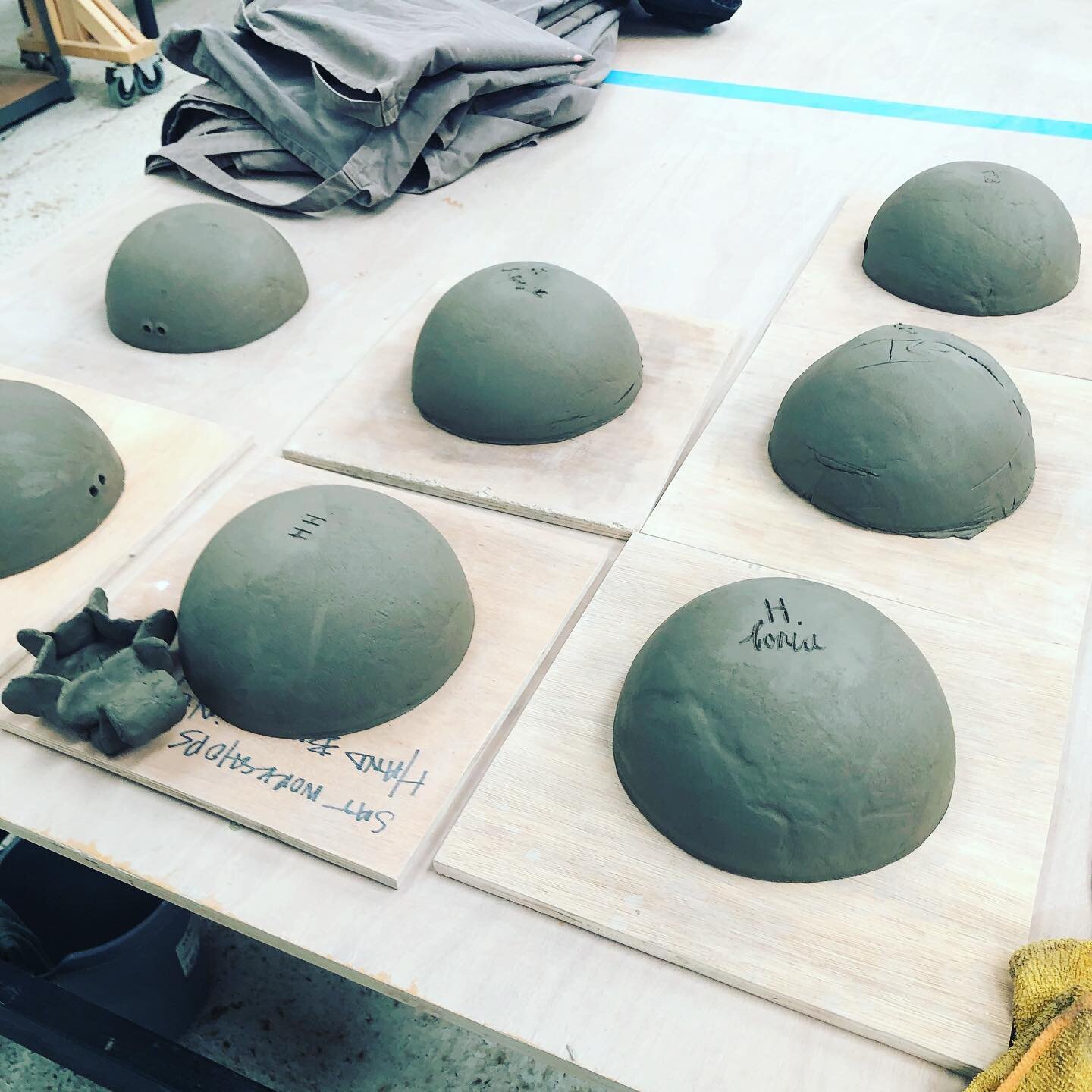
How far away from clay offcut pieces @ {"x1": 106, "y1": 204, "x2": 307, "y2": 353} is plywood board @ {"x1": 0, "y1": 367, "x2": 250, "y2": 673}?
20 cm

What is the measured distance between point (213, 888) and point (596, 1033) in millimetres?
432

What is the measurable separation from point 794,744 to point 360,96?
189 cm

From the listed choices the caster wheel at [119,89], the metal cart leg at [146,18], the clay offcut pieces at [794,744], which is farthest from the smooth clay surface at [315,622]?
the metal cart leg at [146,18]

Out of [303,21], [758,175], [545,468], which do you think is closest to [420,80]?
[303,21]

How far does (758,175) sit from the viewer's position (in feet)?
8.11

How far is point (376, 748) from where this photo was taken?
47.6 inches

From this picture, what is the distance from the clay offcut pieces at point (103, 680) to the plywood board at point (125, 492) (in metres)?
0.14

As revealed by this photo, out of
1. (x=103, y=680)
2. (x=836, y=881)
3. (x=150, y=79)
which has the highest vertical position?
(x=103, y=680)

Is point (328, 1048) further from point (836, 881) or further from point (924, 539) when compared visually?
point (924, 539)

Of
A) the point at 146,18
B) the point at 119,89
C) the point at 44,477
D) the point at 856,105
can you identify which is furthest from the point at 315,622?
the point at 146,18

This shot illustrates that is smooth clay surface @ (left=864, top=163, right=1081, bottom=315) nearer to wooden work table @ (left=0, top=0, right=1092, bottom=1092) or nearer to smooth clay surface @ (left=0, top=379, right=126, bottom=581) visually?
wooden work table @ (left=0, top=0, right=1092, bottom=1092)

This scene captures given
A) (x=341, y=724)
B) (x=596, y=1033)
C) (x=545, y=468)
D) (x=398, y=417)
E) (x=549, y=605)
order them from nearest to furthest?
1. (x=596, y=1033)
2. (x=341, y=724)
3. (x=549, y=605)
4. (x=545, y=468)
5. (x=398, y=417)

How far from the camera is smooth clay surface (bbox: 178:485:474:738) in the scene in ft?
3.89

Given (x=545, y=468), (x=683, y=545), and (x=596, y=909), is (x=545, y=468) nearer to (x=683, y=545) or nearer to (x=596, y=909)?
(x=683, y=545)
